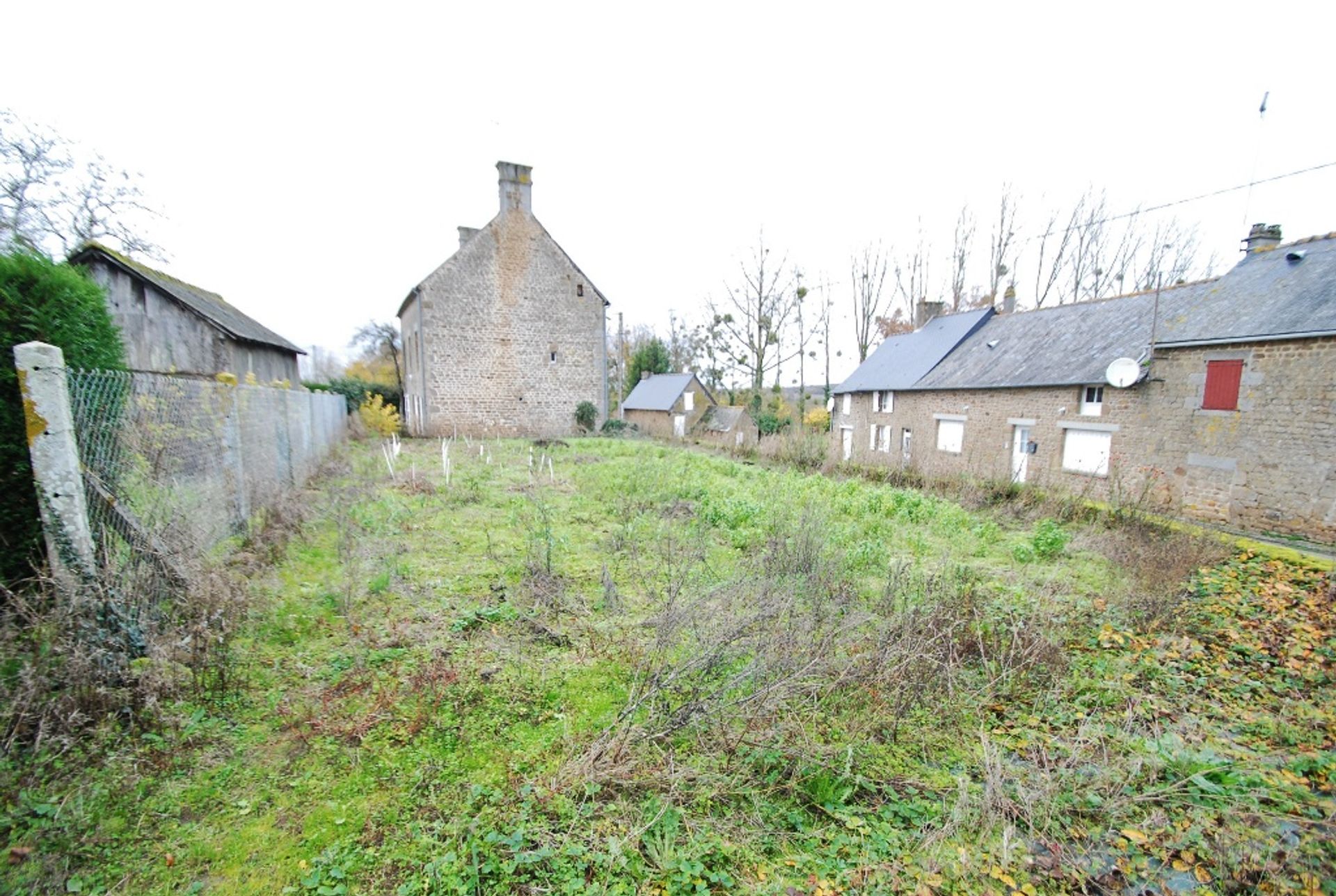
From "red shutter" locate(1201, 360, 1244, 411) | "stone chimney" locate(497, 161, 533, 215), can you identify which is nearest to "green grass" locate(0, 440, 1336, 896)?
"red shutter" locate(1201, 360, 1244, 411)

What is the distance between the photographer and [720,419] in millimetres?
33594

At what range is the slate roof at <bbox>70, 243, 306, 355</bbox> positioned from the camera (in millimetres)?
10945

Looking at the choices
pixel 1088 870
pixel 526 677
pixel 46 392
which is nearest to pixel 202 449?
pixel 46 392

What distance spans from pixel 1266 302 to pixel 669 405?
24913 mm

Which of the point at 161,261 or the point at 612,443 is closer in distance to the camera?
the point at 161,261

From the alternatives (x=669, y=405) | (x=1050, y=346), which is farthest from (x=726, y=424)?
(x=1050, y=346)

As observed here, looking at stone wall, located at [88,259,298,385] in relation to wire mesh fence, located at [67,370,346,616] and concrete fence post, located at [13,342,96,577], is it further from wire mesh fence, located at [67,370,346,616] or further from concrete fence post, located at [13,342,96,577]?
concrete fence post, located at [13,342,96,577]

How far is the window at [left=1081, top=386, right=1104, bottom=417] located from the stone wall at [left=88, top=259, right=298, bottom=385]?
21.8 meters

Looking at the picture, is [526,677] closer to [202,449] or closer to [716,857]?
[716,857]

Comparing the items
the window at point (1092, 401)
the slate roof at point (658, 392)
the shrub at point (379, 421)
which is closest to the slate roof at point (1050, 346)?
the window at point (1092, 401)

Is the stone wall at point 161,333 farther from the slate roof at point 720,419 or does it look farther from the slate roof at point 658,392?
the slate roof at point 720,419

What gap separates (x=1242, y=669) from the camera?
5289 millimetres

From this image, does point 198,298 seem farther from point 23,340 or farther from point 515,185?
point 23,340

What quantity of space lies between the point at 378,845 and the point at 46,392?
3.49 metres
